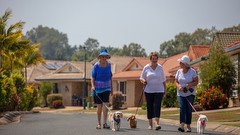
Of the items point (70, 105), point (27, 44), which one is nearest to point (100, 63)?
point (27, 44)

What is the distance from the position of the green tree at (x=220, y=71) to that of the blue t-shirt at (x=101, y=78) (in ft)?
43.7

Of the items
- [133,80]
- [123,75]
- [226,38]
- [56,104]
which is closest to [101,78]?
[226,38]

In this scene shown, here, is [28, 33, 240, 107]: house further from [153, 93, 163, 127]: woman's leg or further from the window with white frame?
[153, 93, 163, 127]: woman's leg

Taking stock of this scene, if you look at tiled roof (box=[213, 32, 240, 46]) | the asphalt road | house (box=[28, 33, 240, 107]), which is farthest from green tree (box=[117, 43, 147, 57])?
the asphalt road

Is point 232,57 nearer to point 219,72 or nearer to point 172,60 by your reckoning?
point 219,72

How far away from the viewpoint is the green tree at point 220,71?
2348 centimetres

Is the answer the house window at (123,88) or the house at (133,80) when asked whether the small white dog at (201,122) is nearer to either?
the house at (133,80)

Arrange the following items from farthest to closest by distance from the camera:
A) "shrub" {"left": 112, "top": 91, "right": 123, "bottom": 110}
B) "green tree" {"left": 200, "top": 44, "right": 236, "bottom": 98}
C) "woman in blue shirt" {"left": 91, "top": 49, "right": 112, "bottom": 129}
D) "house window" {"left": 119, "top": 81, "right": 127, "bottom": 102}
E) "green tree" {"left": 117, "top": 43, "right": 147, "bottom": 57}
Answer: "green tree" {"left": 117, "top": 43, "right": 147, "bottom": 57} → "house window" {"left": 119, "top": 81, "right": 127, "bottom": 102} → "shrub" {"left": 112, "top": 91, "right": 123, "bottom": 110} → "green tree" {"left": 200, "top": 44, "right": 236, "bottom": 98} → "woman in blue shirt" {"left": 91, "top": 49, "right": 112, "bottom": 129}

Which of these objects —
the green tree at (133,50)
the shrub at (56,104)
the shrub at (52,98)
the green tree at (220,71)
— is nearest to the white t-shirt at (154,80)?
the green tree at (220,71)

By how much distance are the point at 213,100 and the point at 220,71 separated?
2.35 meters

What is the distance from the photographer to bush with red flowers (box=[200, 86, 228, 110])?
21.7m

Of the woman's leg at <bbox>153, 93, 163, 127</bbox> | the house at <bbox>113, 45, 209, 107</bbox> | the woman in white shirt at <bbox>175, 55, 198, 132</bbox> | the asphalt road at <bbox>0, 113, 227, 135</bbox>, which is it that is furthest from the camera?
the house at <bbox>113, 45, 209, 107</bbox>

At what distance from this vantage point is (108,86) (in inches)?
443

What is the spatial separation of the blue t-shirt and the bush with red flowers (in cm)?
1152
